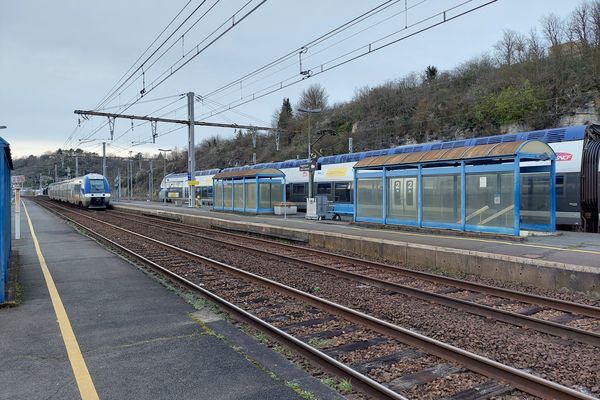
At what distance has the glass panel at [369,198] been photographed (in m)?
18.0

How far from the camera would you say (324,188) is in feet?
94.2

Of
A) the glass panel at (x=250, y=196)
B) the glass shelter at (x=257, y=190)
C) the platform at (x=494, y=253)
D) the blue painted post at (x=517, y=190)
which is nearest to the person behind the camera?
the platform at (x=494, y=253)

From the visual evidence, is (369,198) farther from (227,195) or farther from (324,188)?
(227,195)

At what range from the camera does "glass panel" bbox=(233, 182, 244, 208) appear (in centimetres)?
2959

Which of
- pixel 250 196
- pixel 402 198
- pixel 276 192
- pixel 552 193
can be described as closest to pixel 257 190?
pixel 250 196

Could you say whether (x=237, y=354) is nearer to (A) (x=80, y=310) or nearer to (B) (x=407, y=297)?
(A) (x=80, y=310)

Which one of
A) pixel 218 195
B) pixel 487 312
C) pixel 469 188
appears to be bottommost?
pixel 487 312

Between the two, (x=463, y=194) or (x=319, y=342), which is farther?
(x=463, y=194)

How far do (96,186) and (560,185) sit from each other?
39.7 m

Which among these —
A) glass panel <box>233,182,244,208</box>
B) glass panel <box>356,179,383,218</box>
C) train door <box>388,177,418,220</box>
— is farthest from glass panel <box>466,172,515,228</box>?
glass panel <box>233,182,244,208</box>

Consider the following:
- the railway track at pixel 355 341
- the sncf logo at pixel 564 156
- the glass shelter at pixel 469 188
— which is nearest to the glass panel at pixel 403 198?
the glass shelter at pixel 469 188

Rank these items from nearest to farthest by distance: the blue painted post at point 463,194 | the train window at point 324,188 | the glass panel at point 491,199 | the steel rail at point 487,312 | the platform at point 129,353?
the platform at point 129,353, the steel rail at point 487,312, the glass panel at point 491,199, the blue painted post at point 463,194, the train window at point 324,188

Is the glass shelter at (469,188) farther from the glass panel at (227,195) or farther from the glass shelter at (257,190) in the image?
the glass panel at (227,195)

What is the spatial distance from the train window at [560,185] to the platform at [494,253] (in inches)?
102
